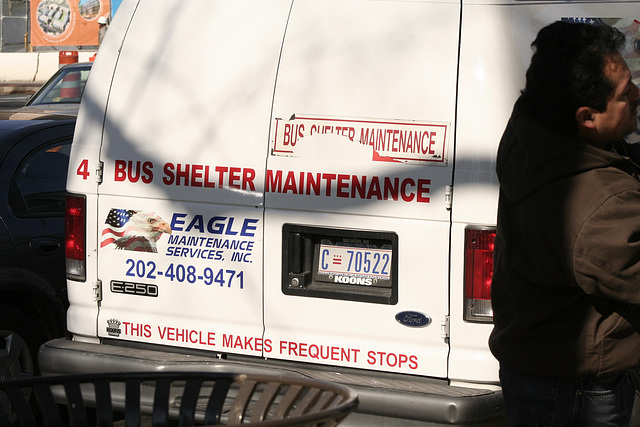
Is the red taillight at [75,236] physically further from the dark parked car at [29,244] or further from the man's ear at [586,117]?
the man's ear at [586,117]

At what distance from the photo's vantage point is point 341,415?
6.10 feet

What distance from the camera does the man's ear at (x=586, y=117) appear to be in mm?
2248

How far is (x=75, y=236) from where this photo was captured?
433cm

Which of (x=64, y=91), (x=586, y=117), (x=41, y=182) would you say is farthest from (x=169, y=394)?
(x=64, y=91)

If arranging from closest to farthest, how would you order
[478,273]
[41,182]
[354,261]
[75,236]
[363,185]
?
[478,273]
[363,185]
[354,261]
[75,236]
[41,182]

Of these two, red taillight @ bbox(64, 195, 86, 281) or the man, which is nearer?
the man

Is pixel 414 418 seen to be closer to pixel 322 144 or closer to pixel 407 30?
pixel 322 144

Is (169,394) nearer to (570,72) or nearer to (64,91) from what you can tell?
(570,72)

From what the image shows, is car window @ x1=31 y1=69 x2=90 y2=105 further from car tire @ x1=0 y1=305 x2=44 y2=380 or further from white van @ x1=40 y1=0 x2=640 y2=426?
white van @ x1=40 y1=0 x2=640 y2=426

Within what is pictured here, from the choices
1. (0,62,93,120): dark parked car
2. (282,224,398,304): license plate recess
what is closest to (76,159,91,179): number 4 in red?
(282,224,398,304): license plate recess

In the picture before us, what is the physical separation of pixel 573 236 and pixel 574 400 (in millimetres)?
488

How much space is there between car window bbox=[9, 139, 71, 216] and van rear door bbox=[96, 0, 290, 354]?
113cm

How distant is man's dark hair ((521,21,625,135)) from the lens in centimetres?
223

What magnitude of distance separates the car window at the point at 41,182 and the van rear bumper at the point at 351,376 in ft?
3.93
